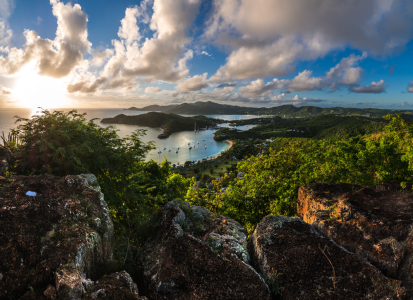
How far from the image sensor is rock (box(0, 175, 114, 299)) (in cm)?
376

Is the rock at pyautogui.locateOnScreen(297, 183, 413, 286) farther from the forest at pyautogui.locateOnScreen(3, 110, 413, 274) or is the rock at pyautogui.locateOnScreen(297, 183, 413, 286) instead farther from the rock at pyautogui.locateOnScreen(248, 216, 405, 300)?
the forest at pyautogui.locateOnScreen(3, 110, 413, 274)

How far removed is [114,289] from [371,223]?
7.97 m

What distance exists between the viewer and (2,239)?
4.04m

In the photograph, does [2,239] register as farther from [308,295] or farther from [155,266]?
[308,295]

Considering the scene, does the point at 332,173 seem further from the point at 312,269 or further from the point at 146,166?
Answer: the point at 146,166

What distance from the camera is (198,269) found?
493 centimetres

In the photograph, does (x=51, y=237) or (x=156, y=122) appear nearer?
(x=51, y=237)

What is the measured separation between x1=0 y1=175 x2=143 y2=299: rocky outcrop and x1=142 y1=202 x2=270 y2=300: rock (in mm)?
1520

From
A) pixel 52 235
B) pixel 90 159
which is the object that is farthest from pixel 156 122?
pixel 52 235

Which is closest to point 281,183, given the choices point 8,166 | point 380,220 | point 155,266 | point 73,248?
point 380,220

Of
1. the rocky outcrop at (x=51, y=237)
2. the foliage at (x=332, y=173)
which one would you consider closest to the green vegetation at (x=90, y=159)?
the rocky outcrop at (x=51, y=237)

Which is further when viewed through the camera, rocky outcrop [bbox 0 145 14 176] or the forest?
the forest

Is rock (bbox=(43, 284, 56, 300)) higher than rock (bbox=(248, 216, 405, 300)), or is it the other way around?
rock (bbox=(43, 284, 56, 300))

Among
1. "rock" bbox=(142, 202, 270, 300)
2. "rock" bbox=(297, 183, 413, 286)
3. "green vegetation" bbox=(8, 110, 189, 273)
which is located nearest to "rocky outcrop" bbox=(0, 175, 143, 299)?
"green vegetation" bbox=(8, 110, 189, 273)
